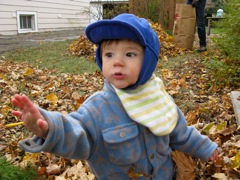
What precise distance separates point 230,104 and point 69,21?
15075 millimetres

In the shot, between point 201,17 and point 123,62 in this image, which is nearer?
point 123,62

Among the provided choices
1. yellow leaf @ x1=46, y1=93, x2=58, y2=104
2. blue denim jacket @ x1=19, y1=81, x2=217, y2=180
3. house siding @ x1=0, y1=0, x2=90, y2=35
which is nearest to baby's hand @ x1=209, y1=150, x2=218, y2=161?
blue denim jacket @ x1=19, y1=81, x2=217, y2=180

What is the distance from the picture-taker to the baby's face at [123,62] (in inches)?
64.3

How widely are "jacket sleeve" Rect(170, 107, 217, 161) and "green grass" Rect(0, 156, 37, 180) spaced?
→ 0.95m

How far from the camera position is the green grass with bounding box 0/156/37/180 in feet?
6.07

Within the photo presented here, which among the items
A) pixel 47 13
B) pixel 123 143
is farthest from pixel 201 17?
pixel 47 13

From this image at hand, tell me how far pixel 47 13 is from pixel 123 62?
47.7 feet

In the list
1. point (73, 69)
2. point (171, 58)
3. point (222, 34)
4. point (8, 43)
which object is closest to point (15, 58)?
point (73, 69)

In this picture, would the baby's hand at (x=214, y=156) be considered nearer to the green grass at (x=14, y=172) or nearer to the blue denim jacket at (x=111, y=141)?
the blue denim jacket at (x=111, y=141)

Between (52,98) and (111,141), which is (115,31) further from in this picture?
(52,98)

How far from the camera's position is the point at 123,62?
1.63 m

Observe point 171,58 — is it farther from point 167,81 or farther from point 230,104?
point 230,104

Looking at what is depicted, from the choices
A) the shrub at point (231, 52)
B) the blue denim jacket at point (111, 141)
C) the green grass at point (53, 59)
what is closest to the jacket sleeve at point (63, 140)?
the blue denim jacket at point (111, 141)

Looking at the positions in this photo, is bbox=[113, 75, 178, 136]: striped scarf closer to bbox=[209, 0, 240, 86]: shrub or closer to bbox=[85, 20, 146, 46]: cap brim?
bbox=[85, 20, 146, 46]: cap brim
